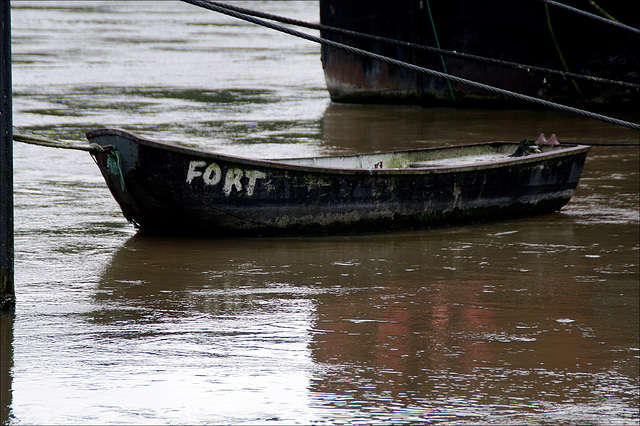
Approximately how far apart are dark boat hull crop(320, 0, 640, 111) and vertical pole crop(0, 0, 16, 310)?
10286 millimetres

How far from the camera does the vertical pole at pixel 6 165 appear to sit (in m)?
5.29

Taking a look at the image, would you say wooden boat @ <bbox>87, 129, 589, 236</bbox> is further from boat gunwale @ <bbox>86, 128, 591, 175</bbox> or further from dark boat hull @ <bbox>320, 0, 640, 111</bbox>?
dark boat hull @ <bbox>320, 0, 640, 111</bbox>

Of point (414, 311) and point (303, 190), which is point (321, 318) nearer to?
point (414, 311)

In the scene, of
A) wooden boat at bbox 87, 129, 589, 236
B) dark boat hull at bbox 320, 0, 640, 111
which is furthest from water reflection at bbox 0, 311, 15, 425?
dark boat hull at bbox 320, 0, 640, 111

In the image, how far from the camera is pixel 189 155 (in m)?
7.34

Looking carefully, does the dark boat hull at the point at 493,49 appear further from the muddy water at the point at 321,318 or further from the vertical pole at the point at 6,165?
the vertical pole at the point at 6,165

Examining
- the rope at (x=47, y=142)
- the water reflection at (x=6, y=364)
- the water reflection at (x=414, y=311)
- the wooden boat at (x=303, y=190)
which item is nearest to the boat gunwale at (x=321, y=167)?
the wooden boat at (x=303, y=190)

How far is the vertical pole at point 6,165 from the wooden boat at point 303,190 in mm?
1832

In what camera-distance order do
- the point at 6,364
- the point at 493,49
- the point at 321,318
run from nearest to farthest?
the point at 6,364, the point at 321,318, the point at 493,49

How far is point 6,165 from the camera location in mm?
5461

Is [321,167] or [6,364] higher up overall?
[321,167]

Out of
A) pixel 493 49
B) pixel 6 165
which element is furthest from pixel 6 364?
pixel 493 49

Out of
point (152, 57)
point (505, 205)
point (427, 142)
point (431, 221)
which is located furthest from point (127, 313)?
point (152, 57)

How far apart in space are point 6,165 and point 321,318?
2090 millimetres
